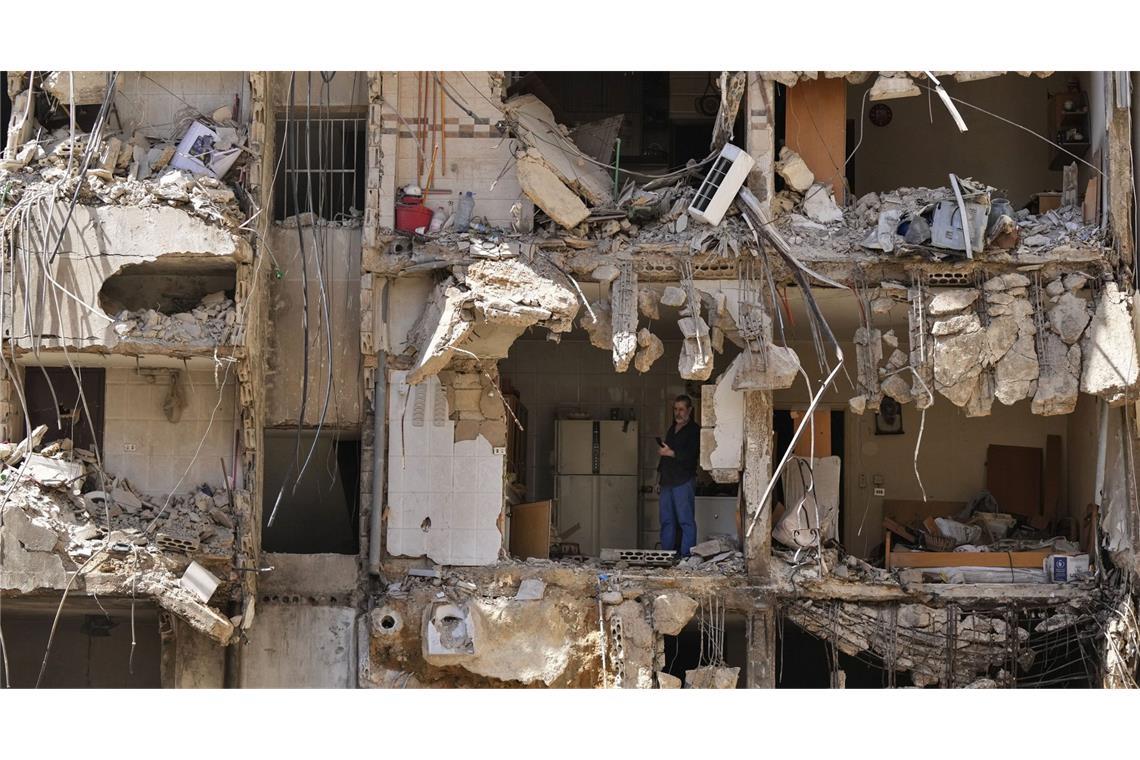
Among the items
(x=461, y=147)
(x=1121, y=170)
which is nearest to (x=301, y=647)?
(x=461, y=147)

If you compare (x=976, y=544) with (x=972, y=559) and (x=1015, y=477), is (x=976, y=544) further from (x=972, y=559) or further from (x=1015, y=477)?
(x=1015, y=477)

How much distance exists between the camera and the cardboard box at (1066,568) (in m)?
17.9

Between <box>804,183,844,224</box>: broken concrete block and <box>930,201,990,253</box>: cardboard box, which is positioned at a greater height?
<box>804,183,844,224</box>: broken concrete block

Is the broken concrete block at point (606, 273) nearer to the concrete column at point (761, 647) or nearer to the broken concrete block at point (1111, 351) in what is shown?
the concrete column at point (761, 647)

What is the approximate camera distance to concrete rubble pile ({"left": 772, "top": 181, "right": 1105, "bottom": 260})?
1731cm

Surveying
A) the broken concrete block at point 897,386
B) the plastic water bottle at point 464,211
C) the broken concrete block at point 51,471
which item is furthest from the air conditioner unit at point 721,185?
the broken concrete block at point 51,471

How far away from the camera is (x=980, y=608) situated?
17.8 meters

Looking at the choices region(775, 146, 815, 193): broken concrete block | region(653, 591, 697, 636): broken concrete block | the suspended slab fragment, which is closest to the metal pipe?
the suspended slab fragment

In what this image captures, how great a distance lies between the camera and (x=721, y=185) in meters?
17.4

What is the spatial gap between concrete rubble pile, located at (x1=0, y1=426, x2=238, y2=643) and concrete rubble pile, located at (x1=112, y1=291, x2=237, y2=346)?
4.48 ft

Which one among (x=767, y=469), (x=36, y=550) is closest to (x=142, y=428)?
(x=36, y=550)

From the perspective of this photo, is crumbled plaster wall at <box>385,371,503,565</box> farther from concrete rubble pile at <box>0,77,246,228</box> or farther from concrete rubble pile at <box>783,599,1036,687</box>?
concrete rubble pile at <box>783,599,1036,687</box>

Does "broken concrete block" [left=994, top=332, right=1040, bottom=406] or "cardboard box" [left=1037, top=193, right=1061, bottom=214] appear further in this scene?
"cardboard box" [left=1037, top=193, right=1061, bottom=214]

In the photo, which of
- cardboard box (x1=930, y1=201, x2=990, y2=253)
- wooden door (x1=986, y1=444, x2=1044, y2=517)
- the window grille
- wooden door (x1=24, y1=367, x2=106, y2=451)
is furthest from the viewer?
wooden door (x1=986, y1=444, x2=1044, y2=517)
